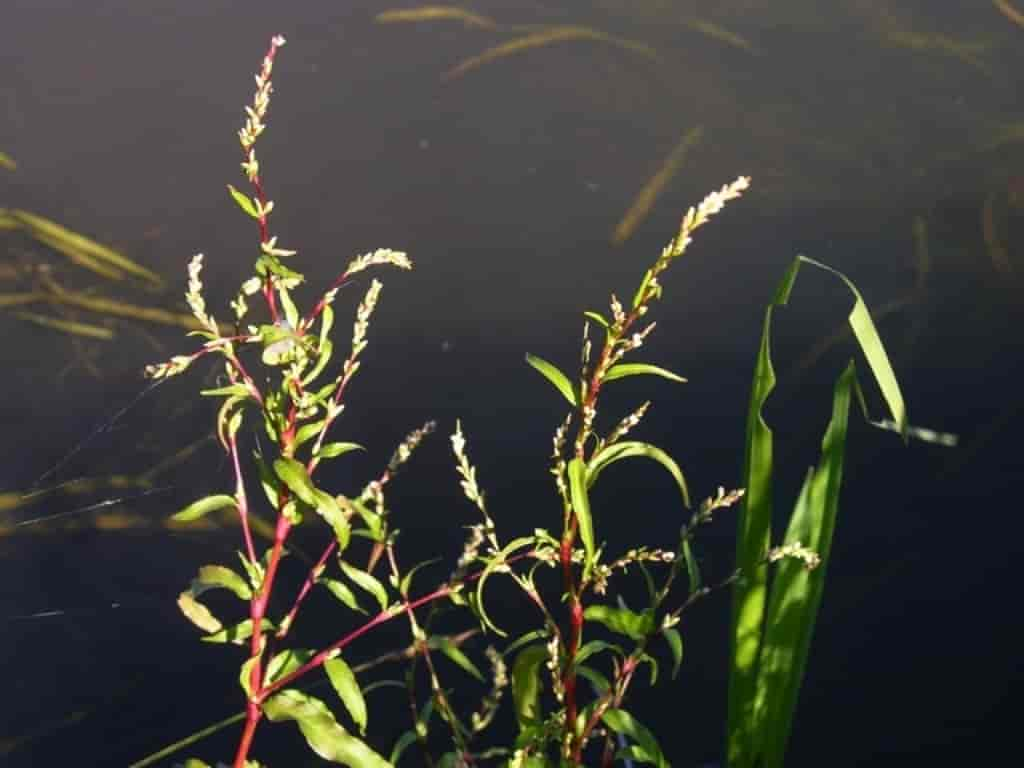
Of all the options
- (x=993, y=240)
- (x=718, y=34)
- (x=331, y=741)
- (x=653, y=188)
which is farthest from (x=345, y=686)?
(x=993, y=240)

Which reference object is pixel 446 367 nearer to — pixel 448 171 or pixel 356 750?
pixel 448 171

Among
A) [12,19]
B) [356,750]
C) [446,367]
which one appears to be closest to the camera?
[356,750]

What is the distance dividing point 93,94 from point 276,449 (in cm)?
48

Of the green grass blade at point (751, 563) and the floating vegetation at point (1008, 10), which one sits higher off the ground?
the floating vegetation at point (1008, 10)

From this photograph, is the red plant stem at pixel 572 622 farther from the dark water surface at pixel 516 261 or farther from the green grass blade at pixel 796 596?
the dark water surface at pixel 516 261

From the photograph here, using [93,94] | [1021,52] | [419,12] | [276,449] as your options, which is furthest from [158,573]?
[1021,52]

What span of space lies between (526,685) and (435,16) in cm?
Result: 80

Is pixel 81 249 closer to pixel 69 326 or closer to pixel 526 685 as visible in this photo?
pixel 69 326

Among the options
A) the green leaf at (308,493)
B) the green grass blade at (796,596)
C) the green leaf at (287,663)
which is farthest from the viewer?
the green grass blade at (796,596)

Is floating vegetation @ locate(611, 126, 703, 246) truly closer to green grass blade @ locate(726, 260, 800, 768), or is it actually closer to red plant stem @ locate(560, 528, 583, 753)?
green grass blade @ locate(726, 260, 800, 768)

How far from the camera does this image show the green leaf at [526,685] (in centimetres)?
128

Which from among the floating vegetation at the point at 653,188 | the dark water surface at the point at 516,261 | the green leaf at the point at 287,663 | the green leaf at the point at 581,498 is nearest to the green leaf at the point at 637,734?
the green leaf at the point at 581,498

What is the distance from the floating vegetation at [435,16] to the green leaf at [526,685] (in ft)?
2.47

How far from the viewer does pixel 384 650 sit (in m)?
1.76
